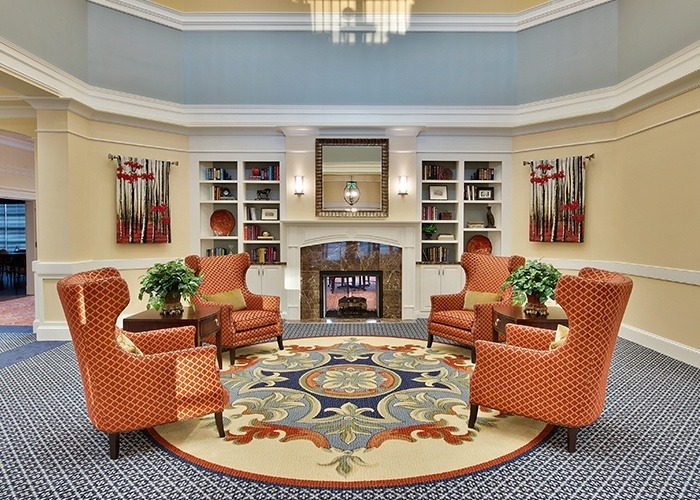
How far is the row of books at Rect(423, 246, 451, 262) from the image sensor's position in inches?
292

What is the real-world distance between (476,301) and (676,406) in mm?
2136

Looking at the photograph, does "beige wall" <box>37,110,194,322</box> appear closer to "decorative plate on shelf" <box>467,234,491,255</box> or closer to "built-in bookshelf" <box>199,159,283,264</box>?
"built-in bookshelf" <box>199,159,283,264</box>

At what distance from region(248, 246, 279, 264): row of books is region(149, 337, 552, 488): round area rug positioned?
277 cm

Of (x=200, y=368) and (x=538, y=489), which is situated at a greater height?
(x=200, y=368)

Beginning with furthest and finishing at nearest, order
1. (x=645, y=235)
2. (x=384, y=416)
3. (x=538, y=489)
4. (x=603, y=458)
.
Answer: (x=645, y=235), (x=384, y=416), (x=603, y=458), (x=538, y=489)

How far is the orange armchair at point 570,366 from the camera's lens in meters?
2.64

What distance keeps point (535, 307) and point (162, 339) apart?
11.1 ft

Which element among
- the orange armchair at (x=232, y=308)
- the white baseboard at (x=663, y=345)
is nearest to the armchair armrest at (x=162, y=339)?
the orange armchair at (x=232, y=308)

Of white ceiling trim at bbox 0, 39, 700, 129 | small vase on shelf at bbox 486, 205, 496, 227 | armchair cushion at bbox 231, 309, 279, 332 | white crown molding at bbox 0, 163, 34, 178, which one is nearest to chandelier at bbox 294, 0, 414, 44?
white ceiling trim at bbox 0, 39, 700, 129

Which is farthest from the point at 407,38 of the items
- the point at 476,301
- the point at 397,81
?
the point at 476,301

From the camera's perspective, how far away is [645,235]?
5551mm

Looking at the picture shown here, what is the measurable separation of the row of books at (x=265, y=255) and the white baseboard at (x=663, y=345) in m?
5.43

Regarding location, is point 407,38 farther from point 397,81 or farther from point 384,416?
point 384,416

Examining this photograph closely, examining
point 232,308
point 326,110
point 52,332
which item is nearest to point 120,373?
point 232,308
